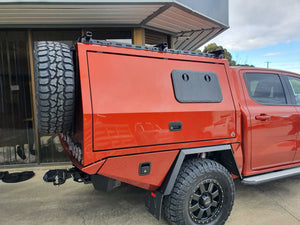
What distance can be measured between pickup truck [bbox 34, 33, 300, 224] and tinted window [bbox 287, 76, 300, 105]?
570 mm

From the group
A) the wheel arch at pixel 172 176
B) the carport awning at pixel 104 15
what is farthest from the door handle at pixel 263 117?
the carport awning at pixel 104 15

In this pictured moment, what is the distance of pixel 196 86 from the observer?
8.69 feet

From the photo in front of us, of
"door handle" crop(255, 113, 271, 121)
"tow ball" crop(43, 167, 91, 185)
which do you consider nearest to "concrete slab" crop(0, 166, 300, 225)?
"tow ball" crop(43, 167, 91, 185)

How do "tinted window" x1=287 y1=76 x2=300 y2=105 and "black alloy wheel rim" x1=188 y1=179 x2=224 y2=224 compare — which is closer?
"black alloy wheel rim" x1=188 y1=179 x2=224 y2=224

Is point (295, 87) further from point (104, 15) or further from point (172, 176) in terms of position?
point (104, 15)

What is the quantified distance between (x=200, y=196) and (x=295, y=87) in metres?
2.55

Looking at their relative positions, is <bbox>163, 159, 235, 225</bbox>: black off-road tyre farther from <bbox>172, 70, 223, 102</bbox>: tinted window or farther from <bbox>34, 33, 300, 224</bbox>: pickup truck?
<bbox>172, 70, 223, 102</bbox>: tinted window

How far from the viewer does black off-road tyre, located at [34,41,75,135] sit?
2037 mm

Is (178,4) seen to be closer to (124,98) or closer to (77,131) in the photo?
(124,98)

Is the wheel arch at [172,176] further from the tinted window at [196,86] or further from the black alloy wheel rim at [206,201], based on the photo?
the tinted window at [196,86]

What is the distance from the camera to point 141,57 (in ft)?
7.77

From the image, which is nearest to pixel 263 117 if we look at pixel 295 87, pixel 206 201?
pixel 295 87

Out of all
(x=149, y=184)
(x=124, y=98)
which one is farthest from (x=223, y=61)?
(x=149, y=184)

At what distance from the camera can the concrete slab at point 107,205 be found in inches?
117
